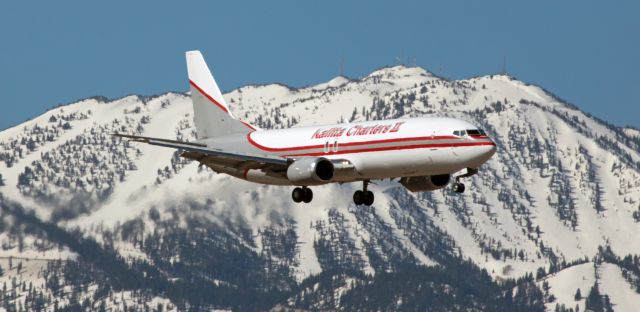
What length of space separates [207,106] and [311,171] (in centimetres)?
2686

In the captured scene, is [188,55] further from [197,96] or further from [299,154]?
[299,154]

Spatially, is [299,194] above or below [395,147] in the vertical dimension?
below

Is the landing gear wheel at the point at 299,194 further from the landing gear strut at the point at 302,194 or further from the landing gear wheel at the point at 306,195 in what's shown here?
the landing gear wheel at the point at 306,195

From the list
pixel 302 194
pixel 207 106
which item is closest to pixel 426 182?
pixel 302 194

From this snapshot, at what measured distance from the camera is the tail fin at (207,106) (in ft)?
474

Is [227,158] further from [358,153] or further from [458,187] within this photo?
[458,187]

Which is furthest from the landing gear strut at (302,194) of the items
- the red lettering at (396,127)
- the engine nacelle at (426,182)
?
the red lettering at (396,127)

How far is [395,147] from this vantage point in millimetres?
122250

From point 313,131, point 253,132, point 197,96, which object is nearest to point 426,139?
point 313,131

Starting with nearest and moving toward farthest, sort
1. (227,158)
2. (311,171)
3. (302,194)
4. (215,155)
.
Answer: (311,171) < (302,194) < (215,155) < (227,158)

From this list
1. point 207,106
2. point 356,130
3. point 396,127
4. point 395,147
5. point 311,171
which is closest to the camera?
point 395,147

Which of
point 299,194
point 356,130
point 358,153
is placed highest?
point 356,130

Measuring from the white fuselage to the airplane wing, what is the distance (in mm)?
1493

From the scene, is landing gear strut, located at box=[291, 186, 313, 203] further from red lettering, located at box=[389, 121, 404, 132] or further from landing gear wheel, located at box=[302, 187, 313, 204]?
red lettering, located at box=[389, 121, 404, 132]
